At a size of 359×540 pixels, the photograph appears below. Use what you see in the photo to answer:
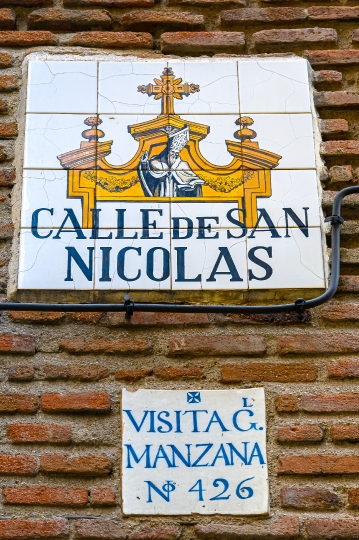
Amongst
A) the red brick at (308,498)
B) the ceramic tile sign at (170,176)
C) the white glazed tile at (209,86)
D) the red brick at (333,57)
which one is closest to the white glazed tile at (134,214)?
the ceramic tile sign at (170,176)

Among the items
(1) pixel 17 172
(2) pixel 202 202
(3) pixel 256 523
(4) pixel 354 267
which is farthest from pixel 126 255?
(3) pixel 256 523

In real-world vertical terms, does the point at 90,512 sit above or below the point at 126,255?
below

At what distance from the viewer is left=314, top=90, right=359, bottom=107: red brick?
3121 millimetres

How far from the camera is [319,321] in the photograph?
278cm

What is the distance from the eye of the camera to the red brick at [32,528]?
96.5 inches

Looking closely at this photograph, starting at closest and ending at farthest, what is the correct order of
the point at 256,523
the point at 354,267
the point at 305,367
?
the point at 256,523 < the point at 305,367 < the point at 354,267

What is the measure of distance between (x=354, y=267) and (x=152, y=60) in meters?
1.09

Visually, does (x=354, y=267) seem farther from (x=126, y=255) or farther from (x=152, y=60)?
(x=152, y=60)

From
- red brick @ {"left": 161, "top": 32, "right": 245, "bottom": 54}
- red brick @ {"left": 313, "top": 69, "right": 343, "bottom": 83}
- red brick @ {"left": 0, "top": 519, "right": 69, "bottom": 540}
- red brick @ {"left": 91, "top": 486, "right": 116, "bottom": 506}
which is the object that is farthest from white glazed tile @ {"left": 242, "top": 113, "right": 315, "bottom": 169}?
red brick @ {"left": 0, "top": 519, "right": 69, "bottom": 540}

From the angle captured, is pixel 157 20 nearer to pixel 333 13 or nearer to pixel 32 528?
pixel 333 13

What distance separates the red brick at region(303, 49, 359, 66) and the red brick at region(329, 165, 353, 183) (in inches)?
17.7

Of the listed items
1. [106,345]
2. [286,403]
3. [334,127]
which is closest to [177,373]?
[106,345]

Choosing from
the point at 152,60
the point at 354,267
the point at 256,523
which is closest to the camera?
the point at 256,523

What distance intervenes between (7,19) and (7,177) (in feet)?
2.24
